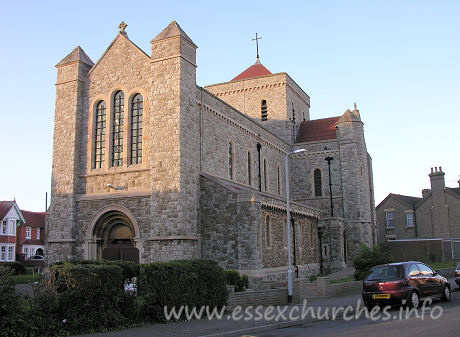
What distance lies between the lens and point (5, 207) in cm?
5062

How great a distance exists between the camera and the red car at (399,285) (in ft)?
49.5

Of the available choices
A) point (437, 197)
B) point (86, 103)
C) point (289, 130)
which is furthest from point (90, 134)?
point (437, 197)

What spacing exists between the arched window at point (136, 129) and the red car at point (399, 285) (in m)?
14.3

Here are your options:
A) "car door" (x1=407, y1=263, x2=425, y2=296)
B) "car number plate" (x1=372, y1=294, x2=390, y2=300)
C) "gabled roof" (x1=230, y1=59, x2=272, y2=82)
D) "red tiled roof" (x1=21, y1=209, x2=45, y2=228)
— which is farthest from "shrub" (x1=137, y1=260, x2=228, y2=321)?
"red tiled roof" (x1=21, y1=209, x2=45, y2=228)

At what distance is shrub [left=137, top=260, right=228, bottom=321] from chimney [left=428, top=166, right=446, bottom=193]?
125ft

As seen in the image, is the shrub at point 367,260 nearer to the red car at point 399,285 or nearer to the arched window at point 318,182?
the red car at point 399,285

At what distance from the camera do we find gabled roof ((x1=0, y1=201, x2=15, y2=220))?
164ft

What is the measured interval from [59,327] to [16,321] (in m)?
1.09

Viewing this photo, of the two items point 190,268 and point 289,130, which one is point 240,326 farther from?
point 289,130

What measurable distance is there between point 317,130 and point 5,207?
34381mm

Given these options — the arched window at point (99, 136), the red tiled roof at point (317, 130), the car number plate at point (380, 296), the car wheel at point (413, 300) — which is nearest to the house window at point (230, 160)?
the arched window at point (99, 136)

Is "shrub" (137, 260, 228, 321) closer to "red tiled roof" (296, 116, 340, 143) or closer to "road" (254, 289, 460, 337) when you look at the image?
"road" (254, 289, 460, 337)

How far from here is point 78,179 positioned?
26.5 meters

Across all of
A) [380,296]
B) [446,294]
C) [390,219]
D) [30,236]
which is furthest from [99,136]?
[30,236]
